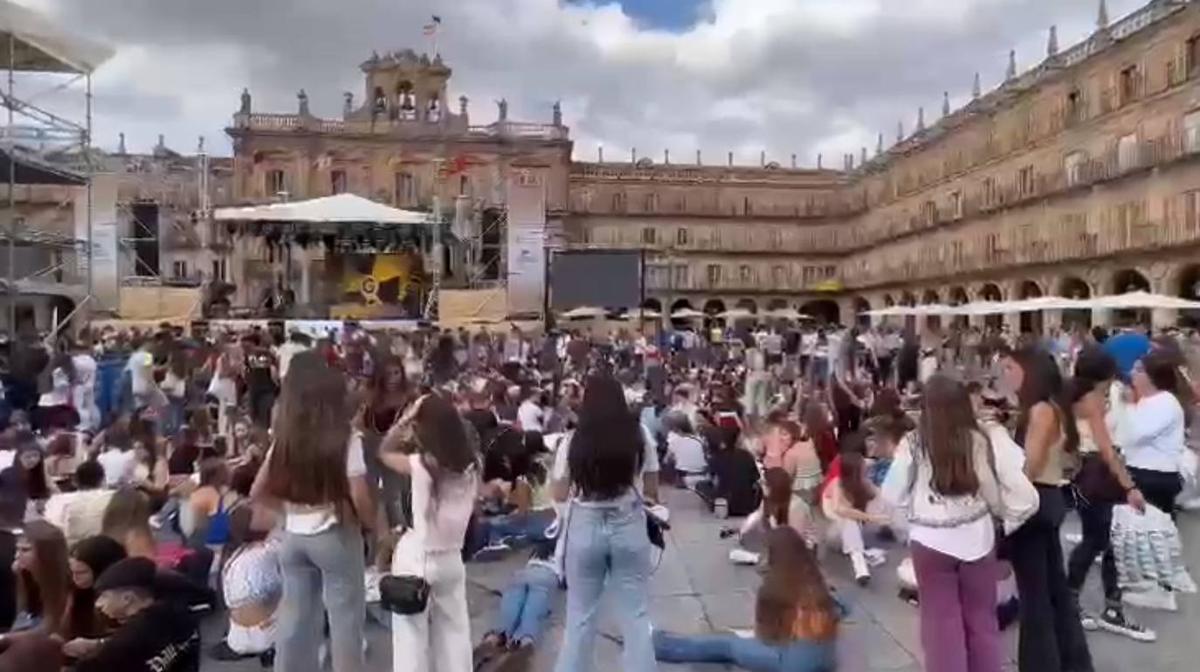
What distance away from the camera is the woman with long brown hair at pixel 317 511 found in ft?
12.7

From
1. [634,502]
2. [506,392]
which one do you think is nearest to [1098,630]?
[634,502]

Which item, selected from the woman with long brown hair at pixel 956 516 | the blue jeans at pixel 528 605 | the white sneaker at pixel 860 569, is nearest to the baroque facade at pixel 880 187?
the white sneaker at pixel 860 569

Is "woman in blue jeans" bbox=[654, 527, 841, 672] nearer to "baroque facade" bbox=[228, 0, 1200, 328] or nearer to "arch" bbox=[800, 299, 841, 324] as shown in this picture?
"baroque facade" bbox=[228, 0, 1200, 328]

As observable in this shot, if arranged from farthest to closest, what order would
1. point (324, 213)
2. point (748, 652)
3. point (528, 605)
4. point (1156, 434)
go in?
point (324, 213), point (1156, 434), point (528, 605), point (748, 652)

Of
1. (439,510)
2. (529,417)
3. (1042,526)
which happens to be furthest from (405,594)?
(529,417)

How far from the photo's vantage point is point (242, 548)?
493 centimetres

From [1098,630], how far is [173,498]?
5.85 m

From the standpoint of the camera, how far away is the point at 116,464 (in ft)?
23.7

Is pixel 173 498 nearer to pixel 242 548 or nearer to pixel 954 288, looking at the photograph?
pixel 242 548

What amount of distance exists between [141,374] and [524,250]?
17.8 metres

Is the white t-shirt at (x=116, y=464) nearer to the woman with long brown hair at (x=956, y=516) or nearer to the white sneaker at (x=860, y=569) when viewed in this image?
the white sneaker at (x=860, y=569)

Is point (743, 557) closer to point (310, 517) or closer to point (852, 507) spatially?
point (852, 507)

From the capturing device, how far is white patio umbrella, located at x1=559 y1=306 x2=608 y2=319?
33.2 meters

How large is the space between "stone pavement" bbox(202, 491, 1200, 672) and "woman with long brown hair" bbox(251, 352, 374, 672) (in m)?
0.98
